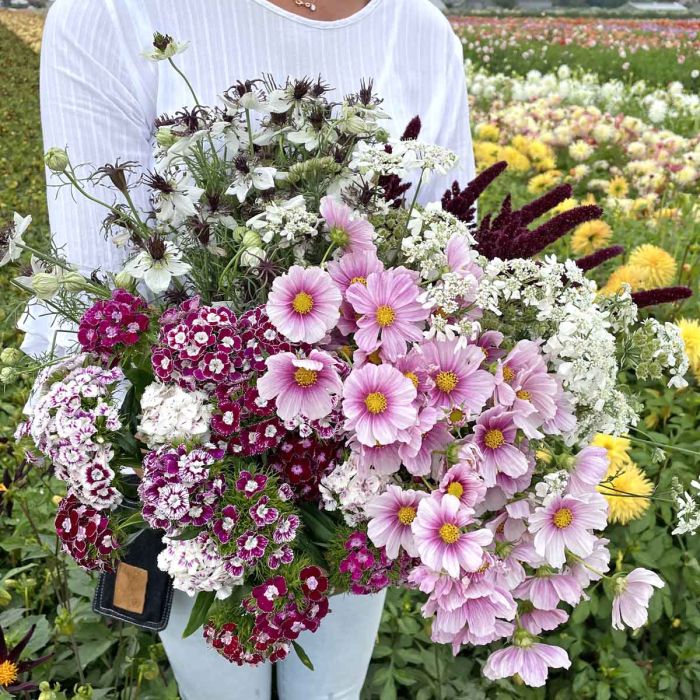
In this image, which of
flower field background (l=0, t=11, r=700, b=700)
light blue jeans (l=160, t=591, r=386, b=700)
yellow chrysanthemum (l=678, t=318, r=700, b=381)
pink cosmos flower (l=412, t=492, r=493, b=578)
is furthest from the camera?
yellow chrysanthemum (l=678, t=318, r=700, b=381)

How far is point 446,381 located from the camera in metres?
0.70

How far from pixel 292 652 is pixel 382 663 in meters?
0.59

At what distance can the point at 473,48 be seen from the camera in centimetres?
1021

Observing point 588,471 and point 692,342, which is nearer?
point 588,471

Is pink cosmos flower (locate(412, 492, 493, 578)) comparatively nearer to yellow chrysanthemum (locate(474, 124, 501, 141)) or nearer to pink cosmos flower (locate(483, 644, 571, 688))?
pink cosmos flower (locate(483, 644, 571, 688))

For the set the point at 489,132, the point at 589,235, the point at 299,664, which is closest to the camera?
the point at 299,664

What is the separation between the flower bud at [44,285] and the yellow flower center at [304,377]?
0.84 ft

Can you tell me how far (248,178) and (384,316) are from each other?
208 millimetres

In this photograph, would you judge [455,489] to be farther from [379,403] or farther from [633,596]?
[633,596]

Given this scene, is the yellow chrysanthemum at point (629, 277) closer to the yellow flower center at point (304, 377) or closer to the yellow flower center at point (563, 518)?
the yellow flower center at point (563, 518)

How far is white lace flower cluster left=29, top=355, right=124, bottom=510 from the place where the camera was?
699 mm

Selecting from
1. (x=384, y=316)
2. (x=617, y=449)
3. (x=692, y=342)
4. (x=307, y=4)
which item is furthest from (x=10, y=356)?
(x=692, y=342)

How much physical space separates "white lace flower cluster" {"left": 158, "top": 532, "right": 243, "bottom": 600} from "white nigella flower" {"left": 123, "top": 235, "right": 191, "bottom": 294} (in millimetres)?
257

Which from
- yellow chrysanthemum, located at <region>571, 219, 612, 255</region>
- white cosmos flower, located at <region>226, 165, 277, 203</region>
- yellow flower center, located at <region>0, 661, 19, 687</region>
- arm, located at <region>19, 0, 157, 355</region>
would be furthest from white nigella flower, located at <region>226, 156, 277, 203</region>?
yellow chrysanthemum, located at <region>571, 219, 612, 255</region>
